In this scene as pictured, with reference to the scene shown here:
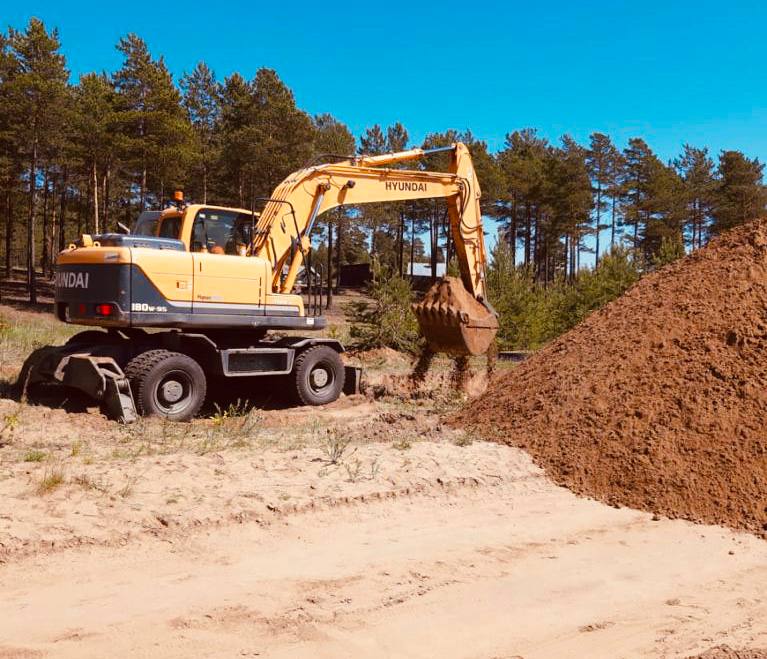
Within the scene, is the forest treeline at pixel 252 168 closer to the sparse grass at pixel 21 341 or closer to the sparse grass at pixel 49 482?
the sparse grass at pixel 21 341

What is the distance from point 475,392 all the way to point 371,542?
8546 millimetres

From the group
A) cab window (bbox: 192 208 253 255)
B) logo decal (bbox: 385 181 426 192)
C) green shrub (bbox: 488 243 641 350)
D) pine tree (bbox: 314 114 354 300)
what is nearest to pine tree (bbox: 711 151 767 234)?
pine tree (bbox: 314 114 354 300)

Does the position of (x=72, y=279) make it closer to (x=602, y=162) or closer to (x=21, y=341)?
(x=21, y=341)

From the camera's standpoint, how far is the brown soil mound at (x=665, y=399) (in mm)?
6609

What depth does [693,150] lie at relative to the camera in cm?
5488

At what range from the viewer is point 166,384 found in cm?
991

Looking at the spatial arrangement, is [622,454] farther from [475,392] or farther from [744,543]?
[475,392]

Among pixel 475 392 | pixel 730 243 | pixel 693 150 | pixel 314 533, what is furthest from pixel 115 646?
pixel 693 150

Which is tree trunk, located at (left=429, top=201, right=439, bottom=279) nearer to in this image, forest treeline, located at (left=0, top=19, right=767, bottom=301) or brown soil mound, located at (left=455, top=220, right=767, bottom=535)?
forest treeline, located at (left=0, top=19, right=767, bottom=301)

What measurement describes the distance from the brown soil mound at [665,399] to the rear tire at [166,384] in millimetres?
3714

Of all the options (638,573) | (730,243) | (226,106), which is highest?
(226,106)

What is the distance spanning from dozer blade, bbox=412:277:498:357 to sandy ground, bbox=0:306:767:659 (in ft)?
14.7

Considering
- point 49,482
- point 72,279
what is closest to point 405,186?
point 72,279

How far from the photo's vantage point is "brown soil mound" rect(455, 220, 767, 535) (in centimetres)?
661
